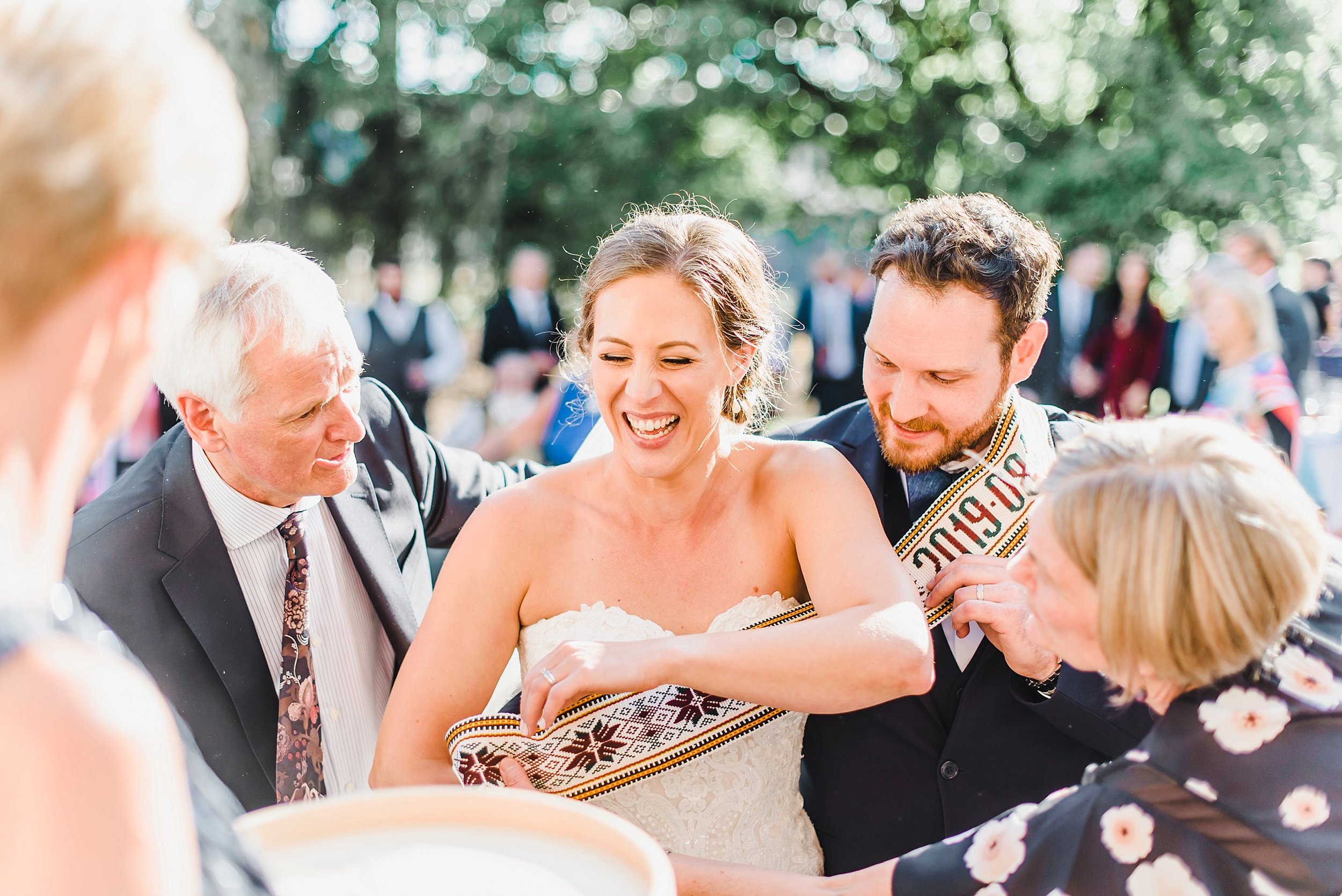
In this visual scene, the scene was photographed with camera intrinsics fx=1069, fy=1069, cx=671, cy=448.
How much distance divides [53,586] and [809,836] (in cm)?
186

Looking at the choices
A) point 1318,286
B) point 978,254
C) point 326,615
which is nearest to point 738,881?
point 326,615

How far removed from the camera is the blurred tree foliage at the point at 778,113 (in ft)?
42.1

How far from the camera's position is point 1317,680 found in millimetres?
1454

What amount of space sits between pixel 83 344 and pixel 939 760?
78.3 inches

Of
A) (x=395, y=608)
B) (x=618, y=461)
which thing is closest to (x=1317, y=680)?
(x=618, y=461)

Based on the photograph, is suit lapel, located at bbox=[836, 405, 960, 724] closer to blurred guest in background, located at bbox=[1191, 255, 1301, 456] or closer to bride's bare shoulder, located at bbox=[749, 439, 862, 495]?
bride's bare shoulder, located at bbox=[749, 439, 862, 495]

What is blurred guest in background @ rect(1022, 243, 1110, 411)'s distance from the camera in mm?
10234

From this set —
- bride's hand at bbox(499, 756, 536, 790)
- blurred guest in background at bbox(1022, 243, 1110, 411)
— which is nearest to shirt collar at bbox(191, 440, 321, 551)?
bride's hand at bbox(499, 756, 536, 790)

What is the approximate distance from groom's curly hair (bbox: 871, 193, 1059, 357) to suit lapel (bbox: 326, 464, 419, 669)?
56.0 inches

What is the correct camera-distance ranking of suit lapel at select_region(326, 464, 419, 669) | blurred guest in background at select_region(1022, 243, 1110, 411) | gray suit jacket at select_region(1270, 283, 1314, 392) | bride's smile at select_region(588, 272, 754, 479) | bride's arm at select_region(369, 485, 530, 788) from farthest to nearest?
1. blurred guest in background at select_region(1022, 243, 1110, 411)
2. gray suit jacket at select_region(1270, 283, 1314, 392)
3. suit lapel at select_region(326, 464, 419, 669)
4. bride's smile at select_region(588, 272, 754, 479)
5. bride's arm at select_region(369, 485, 530, 788)

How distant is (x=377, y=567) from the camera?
8.51ft

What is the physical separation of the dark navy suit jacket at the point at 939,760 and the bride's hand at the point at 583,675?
756 mm

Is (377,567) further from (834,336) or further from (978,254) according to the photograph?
(834,336)

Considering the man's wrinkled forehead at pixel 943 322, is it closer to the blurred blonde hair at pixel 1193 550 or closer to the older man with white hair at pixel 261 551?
the blurred blonde hair at pixel 1193 550
